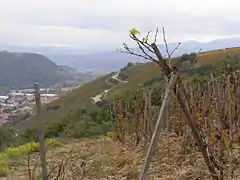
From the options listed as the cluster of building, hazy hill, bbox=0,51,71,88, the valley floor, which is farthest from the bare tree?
hazy hill, bbox=0,51,71,88

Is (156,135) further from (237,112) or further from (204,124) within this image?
(237,112)

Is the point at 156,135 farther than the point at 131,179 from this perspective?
No

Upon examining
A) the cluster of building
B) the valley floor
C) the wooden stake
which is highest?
the wooden stake

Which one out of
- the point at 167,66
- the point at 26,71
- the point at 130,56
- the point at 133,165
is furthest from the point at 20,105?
the point at 26,71

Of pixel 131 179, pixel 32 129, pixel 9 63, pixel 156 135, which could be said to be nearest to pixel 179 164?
pixel 131 179

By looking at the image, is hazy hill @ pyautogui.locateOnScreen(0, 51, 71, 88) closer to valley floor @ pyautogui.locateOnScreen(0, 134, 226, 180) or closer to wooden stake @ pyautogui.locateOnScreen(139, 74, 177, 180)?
valley floor @ pyautogui.locateOnScreen(0, 134, 226, 180)

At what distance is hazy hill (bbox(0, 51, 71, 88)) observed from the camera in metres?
94.1

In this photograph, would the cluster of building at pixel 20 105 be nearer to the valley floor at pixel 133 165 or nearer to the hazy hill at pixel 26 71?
the valley floor at pixel 133 165

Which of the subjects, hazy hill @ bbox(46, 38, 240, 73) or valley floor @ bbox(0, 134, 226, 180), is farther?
valley floor @ bbox(0, 134, 226, 180)

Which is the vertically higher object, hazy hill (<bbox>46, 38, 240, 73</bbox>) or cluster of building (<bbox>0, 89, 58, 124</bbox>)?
hazy hill (<bbox>46, 38, 240, 73</bbox>)

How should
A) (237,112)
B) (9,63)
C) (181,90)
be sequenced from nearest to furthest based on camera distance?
(181,90) < (237,112) < (9,63)

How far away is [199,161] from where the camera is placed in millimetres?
7359

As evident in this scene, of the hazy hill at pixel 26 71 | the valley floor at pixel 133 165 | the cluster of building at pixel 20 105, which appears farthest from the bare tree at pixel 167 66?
the hazy hill at pixel 26 71

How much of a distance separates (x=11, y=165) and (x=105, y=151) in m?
2.18
